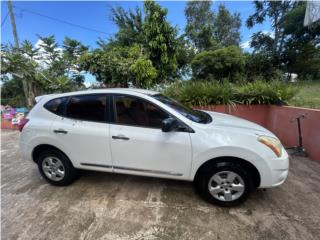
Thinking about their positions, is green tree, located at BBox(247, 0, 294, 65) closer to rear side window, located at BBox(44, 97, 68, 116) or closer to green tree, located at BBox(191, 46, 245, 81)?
green tree, located at BBox(191, 46, 245, 81)

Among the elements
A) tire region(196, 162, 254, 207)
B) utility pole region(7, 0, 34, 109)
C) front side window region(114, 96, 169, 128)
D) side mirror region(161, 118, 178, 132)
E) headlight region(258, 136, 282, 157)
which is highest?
utility pole region(7, 0, 34, 109)

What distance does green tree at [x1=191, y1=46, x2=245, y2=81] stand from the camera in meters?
10.1

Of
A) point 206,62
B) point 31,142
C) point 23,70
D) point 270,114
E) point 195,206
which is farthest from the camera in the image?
point 206,62

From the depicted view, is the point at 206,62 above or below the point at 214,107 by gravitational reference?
above

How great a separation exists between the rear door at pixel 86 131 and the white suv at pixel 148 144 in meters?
0.01

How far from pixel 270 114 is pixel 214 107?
5.09 ft

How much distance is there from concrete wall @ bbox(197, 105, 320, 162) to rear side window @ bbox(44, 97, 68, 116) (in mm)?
3828

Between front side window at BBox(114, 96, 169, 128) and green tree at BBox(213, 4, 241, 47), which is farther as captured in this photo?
green tree at BBox(213, 4, 241, 47)

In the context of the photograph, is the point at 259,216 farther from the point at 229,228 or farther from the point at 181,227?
the point at 181,227

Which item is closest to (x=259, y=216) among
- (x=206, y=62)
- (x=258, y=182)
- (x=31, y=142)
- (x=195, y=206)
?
(x=258, y=182)

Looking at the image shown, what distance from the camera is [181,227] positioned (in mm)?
2193

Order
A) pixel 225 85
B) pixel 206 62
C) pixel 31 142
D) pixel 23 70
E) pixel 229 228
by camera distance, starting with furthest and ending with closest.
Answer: pixel 206 62, pixel 23 70, pixel 225 85, pixel 31 142, pixel 229 228

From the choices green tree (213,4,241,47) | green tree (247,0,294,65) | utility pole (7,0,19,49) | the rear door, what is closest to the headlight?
the rear door

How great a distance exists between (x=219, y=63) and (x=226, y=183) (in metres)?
8.86
